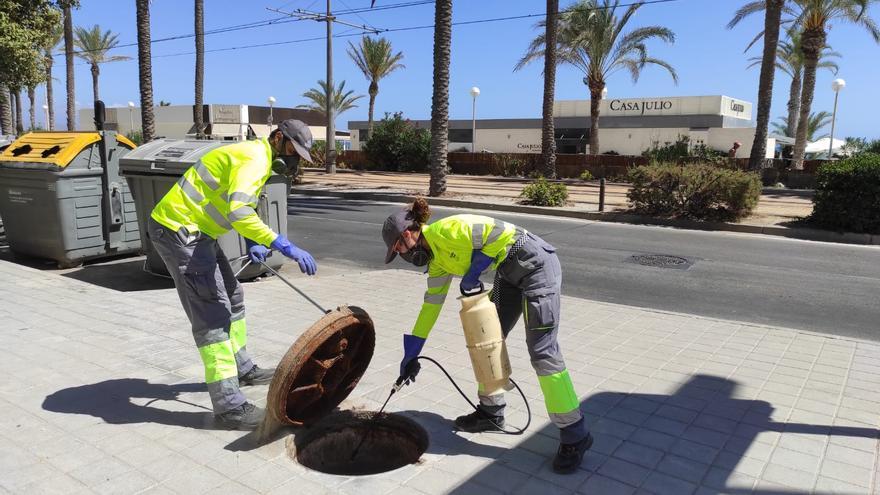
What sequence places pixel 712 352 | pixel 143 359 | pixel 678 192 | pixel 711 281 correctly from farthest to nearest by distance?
pixel 678 192 → pixel 711 281 → pixel 712 352 → pixel 143 359

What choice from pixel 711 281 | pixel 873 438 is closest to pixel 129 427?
pixel 873 438

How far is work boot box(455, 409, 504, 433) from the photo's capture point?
369 centimetres

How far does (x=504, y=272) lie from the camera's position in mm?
3289

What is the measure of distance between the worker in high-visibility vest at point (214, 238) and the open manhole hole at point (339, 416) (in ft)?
1.07

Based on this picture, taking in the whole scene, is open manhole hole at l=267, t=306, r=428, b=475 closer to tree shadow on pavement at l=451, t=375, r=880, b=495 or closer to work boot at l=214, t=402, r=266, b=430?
work boot at l=214, t=402, r=266, b=430

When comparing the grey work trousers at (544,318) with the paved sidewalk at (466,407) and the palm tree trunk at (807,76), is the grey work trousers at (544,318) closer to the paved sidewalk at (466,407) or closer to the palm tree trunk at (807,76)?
the paved sidewalk at (466,407)

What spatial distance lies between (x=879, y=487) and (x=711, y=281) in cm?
530

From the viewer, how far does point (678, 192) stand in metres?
13.8

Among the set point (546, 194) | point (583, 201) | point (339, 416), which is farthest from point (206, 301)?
→ point (583, 201)

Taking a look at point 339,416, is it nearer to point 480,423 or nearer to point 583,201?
point 480,423

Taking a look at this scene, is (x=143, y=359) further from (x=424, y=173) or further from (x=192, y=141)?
(x=424, y=173)

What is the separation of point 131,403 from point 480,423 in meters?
2.19

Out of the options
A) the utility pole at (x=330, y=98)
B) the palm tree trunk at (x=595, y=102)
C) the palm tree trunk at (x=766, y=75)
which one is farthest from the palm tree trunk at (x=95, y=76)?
the palm tree trunk at (x=766, y=75)

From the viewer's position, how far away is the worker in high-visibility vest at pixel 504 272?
311 cm
